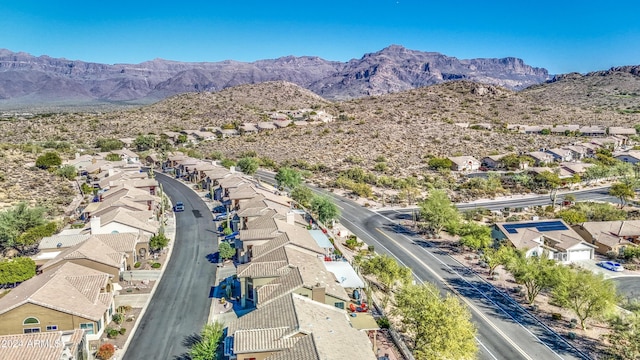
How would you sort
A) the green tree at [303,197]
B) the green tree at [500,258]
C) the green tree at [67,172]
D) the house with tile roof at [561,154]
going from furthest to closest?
1. the house with tile roof at [561,154]
2. the green tree at [67,172]
3. the green tree at [303,197]
4. the green tree at [500,258]

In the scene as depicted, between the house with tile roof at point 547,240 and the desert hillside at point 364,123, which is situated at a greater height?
the desert hillside at point 364,123

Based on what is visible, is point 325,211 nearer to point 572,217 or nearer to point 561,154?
point 572,217

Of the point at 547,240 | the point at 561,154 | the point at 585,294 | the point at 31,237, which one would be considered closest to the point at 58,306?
the point at 31,237

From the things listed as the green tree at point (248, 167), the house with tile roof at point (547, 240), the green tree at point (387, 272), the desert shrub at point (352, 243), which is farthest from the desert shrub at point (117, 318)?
the green tree at point (248, 167)

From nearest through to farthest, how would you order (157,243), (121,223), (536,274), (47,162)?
(536,274) → (157,243) → (121,223) → (47,162)

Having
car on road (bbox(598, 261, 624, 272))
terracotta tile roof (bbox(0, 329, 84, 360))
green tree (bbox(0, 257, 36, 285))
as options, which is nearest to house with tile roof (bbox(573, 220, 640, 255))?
car on road (bbox(598, 261, 624, 272))

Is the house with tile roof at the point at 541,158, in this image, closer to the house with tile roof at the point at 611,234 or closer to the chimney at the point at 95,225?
the house with tile roof at the point at 611,234
